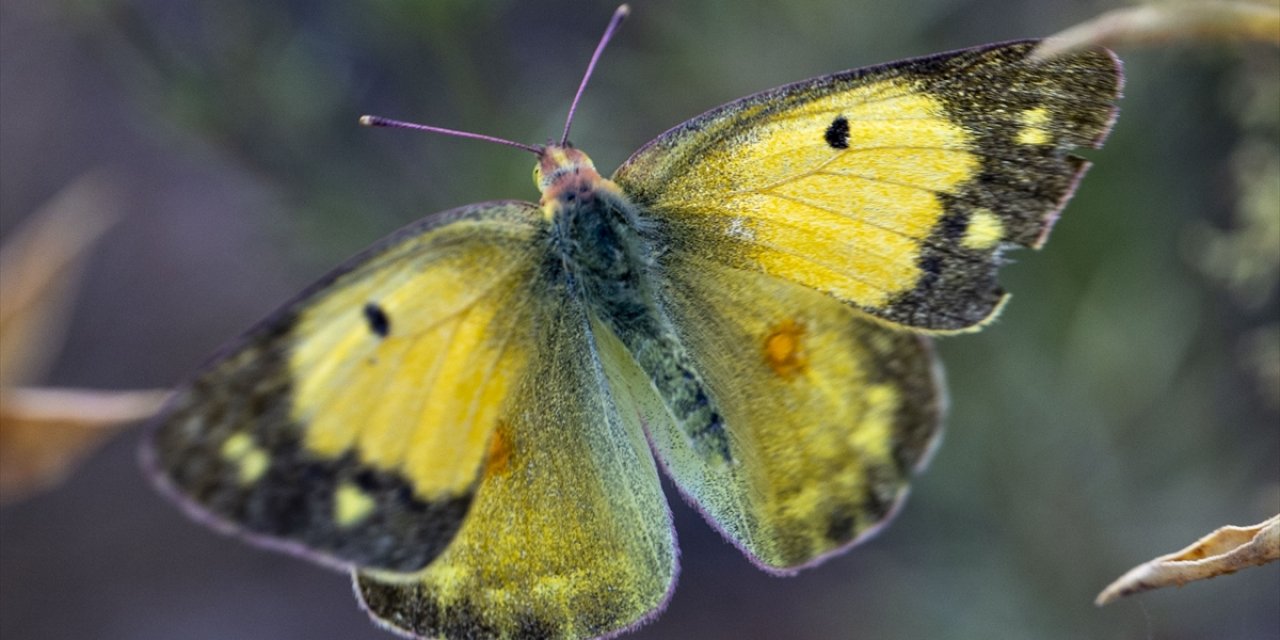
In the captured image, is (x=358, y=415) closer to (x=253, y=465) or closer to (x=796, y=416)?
(x=253, y=465)

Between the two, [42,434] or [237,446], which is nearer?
[237,446]

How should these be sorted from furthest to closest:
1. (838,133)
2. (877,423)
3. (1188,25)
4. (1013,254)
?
(1013,254)
(877,423)
(838,133)
(1188,25)

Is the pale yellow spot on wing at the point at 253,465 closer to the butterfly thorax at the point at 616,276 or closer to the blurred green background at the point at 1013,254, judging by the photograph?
the butterfly thorax at the point at 616,276

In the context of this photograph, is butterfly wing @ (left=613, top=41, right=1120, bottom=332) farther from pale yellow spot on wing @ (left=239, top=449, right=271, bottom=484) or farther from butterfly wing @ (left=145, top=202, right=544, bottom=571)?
pale yellow spot on wing @ (left=239, top=449, right=271, bottom=484)

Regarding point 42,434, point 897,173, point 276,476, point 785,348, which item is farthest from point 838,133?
point 42,434

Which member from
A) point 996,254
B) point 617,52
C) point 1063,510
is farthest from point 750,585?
point 996,254

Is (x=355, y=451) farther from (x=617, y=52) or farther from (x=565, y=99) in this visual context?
(x=617, y=52)

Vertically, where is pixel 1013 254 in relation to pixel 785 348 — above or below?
below
